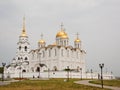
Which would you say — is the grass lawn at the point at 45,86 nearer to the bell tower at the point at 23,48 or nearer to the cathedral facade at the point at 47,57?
the cathedral facade at the point at 47,57

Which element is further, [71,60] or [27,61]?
[27,61]

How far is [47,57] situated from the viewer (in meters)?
99.1

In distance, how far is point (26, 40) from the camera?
107m

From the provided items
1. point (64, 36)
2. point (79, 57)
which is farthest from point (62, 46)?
point (79, 57)

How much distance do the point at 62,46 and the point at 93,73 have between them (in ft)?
47.5

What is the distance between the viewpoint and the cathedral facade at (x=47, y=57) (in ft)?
317

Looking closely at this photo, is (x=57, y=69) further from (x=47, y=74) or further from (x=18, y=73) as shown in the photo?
(x=18, y=73)

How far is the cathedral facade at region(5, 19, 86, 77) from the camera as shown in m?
96.6

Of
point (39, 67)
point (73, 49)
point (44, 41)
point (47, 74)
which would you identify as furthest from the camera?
point (44, 41)

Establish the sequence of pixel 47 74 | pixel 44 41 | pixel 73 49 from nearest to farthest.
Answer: pixel 47 74 → pixel 73 49 → pixel 44 41

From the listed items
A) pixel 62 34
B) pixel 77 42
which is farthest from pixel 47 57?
pixel 77 42

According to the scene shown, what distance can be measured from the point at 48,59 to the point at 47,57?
103 cm

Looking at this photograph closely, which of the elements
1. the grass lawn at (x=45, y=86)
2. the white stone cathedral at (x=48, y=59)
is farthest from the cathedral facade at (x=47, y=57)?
the grass lawn at (x=45, y=86)

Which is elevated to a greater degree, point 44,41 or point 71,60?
point 44,41
